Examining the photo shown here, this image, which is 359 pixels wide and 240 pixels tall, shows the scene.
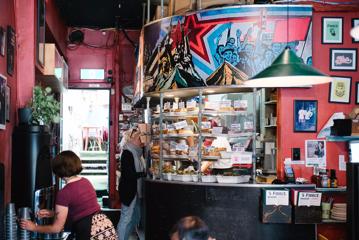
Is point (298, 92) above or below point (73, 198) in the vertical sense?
above

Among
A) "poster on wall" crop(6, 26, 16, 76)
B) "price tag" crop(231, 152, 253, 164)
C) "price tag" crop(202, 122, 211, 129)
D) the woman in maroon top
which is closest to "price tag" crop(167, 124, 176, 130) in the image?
"price tag" crop(202, 122, 211, 129)

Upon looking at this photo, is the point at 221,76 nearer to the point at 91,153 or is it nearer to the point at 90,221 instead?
the point at 90,221

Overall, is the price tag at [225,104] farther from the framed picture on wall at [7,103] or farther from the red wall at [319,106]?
the framed picture on wall at [7,103]

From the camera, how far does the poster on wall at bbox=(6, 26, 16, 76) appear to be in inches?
207

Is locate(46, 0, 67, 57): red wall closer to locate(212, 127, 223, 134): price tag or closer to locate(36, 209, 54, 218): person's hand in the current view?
locate(212, 127, 223, 134): price tag

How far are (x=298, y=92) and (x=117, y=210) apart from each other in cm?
572

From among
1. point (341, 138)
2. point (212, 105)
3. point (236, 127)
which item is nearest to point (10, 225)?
point (236, 127)

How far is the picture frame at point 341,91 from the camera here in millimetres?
6445

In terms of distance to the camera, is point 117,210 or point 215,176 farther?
point 117,210

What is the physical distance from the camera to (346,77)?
21.2 ft

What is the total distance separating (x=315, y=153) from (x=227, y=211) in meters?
1.33

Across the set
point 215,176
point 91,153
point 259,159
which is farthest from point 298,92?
point 91,153

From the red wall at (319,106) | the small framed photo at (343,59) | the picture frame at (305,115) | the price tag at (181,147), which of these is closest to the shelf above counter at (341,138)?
the red wall at (319,106)

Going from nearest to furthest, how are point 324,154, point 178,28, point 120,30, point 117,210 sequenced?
1. point 324,154
2. point 178,28
3. point 117,210
4. point 120,30
